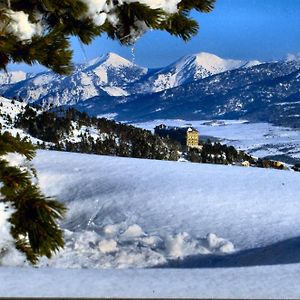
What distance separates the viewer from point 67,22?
5.47 metres

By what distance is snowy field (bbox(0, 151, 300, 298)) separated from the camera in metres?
4.42

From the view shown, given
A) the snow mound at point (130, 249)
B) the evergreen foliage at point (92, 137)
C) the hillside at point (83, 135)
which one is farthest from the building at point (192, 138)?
the snow mound at point (130, 249)

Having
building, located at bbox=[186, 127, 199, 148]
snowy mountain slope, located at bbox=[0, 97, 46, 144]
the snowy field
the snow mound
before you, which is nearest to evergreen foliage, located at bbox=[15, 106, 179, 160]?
A: snowy mountain slope, located at bbox=[0, 97, 46, 144]

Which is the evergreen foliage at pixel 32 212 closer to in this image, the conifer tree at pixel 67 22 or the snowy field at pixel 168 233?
the snowy field at pixel 168 233

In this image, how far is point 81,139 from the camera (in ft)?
492

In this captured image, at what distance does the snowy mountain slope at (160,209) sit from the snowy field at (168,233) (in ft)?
0.07

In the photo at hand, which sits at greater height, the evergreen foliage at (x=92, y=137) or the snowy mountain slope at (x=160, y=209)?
the evergreen foliage at (x=92, y=137)

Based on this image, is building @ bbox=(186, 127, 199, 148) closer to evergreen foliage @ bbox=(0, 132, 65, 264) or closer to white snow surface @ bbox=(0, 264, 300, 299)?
white snow surface @ bbox=(0, 264, 300, 299)

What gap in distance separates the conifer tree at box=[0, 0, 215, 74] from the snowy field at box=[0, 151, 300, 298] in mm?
2067

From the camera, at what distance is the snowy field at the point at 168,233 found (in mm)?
4422

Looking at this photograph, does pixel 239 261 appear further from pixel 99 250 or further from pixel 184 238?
pixel 99 250

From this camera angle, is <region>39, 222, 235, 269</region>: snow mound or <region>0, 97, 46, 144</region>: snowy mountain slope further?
<region>0, 97, 46, 144</region>: snowy mountain slope

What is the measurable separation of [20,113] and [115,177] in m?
167

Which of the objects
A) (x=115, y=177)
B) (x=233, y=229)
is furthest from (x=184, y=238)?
(x=115, y=177)
